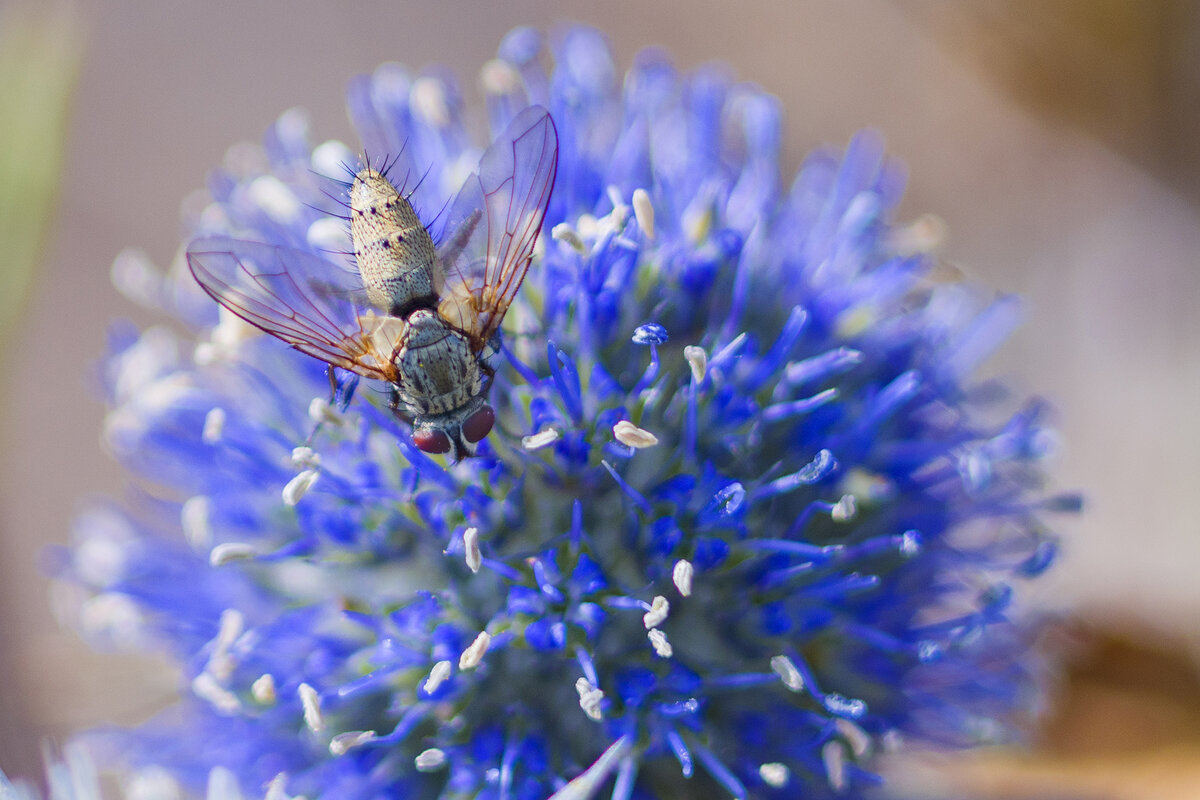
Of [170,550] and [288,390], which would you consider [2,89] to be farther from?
[170,550]

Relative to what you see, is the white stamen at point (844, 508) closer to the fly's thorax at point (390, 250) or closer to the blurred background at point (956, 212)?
the fly's thorax at point (390, 250)

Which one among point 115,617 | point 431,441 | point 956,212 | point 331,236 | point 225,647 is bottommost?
point 115,617

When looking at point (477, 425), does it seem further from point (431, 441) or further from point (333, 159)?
point (333, 159)

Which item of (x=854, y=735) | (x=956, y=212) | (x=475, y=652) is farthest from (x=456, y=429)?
(x=956, y=212)

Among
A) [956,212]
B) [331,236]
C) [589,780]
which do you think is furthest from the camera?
[956,212]

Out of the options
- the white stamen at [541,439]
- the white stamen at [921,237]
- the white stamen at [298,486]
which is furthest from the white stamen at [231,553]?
the white stamen at [921,237]

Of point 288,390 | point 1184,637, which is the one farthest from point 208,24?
point 1184,637

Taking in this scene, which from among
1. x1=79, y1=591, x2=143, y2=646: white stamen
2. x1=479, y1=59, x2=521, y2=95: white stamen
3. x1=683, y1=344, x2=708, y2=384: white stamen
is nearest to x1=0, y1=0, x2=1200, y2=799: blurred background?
x1=79, y1=591, x2=143, y2=646: white stamen
